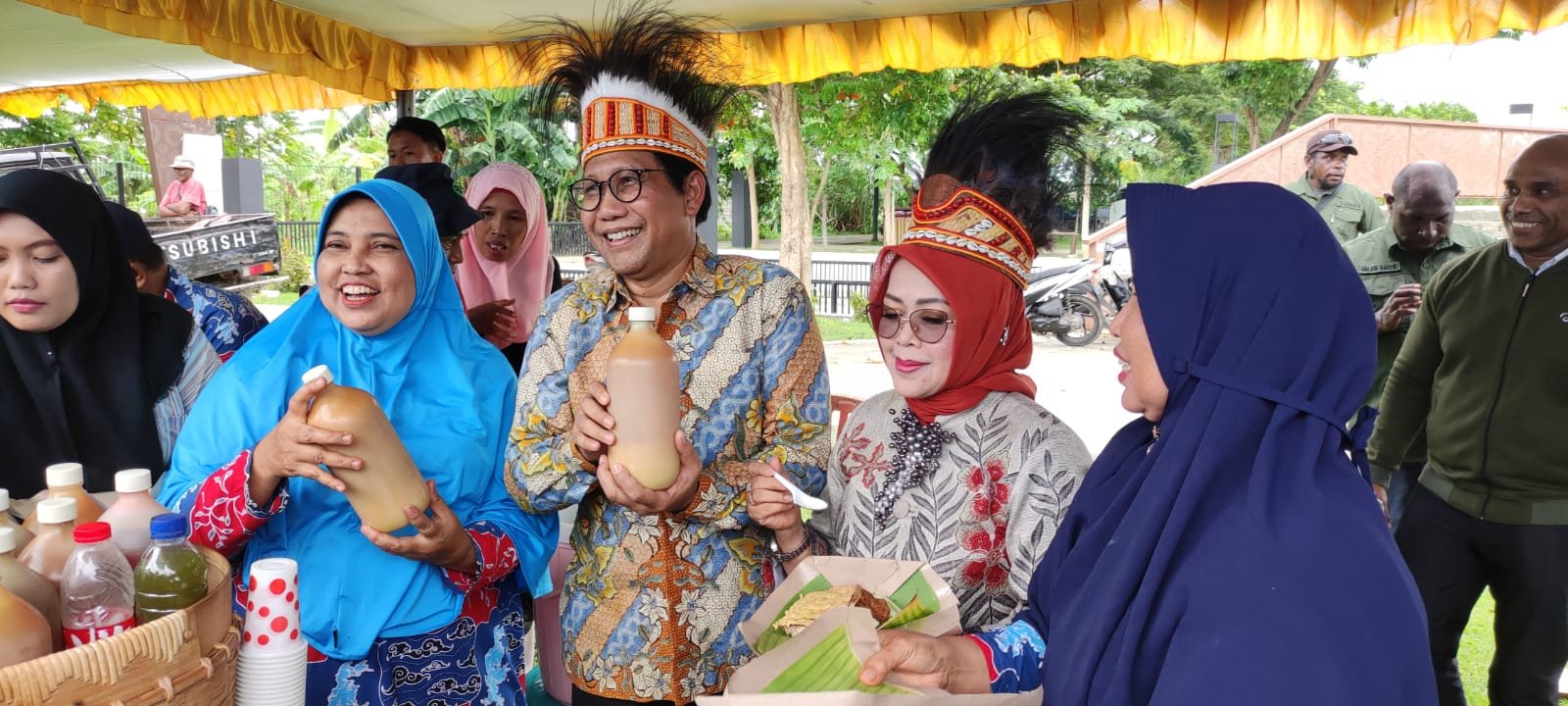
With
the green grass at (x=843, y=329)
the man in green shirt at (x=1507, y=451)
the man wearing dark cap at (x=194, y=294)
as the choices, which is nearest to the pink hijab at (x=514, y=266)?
the man wearing dark cap at (x=194, y=294)

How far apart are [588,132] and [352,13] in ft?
11.5

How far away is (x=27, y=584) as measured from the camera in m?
1.21

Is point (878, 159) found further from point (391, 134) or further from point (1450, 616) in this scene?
point (1450, 616)

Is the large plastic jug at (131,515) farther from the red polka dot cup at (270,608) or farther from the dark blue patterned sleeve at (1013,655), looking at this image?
the dark blue patterned sleeve at (1013,655)

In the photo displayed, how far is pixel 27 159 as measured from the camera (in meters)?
7.20

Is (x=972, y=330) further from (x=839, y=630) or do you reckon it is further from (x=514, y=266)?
(x=514, y=266)

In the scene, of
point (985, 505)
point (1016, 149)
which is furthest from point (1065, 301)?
point (985, 505)

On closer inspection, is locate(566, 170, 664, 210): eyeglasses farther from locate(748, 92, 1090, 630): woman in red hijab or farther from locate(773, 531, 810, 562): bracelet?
locate(773, 531, 810, 562): bracelet

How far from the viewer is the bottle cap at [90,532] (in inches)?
48.2

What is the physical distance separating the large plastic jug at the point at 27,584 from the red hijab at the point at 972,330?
1512mm

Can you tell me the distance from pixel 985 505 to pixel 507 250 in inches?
131

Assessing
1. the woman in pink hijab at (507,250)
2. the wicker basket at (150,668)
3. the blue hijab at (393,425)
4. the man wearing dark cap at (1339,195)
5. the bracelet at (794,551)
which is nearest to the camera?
the wicker basket at (150,668)

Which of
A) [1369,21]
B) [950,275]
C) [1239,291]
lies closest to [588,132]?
[950,275]

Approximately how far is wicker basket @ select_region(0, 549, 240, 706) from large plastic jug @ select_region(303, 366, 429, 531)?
36 centimetres
